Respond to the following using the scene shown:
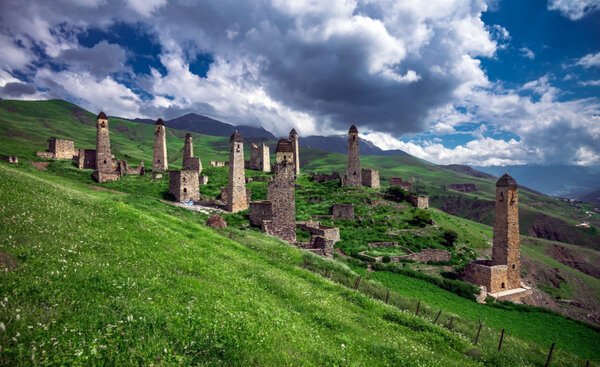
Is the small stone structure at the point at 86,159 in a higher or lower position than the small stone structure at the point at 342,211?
higher

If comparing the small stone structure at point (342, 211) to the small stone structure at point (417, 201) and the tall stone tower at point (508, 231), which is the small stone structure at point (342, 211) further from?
the tall stone tower at point (508, 231)

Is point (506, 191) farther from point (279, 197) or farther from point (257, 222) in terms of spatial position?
point (257, 222)

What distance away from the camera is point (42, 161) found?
41.5 metres

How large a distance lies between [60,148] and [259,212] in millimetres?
42771

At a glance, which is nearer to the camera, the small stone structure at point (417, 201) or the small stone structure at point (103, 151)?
the small stone structure at point (103, 151)

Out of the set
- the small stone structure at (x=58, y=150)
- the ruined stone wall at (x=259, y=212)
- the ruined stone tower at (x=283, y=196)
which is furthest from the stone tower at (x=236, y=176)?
the small stone structure at (x=58, y=150)

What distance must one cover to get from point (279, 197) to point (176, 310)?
19.0 metres

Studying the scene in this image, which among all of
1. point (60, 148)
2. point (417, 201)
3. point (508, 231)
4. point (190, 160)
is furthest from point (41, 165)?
point (417, 201)

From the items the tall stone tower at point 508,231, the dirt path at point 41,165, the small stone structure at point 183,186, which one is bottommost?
the tall stone tower at point 508,231

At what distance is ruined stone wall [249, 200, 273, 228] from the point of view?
31.6 metres

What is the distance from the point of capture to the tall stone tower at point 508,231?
33906mm

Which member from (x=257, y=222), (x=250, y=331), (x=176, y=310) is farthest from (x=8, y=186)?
(x=257, y=222)

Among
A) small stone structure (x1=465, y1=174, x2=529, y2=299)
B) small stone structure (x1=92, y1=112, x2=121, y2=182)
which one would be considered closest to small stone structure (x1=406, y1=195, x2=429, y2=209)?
small stone structure (x1=465, y1=174, x2=529, y2=299)

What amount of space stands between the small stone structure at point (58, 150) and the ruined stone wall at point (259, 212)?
40.6 meters
